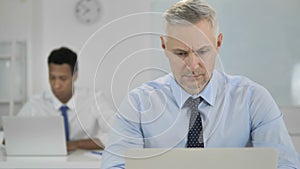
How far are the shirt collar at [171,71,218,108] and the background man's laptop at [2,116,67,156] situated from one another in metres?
0.80

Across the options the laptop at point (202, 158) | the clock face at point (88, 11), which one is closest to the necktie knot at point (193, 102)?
the laptop at point (202, 158)

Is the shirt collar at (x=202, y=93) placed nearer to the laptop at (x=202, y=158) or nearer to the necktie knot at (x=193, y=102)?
the necktie knot at (x=193, y=102)

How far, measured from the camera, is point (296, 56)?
12.6 feet

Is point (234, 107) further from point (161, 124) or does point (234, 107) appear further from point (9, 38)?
point (9, 38)

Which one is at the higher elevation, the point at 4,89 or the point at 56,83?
Answer: the point at 56,83

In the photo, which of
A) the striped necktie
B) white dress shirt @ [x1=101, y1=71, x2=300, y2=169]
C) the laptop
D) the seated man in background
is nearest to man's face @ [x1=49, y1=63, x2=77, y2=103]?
the seated man in background

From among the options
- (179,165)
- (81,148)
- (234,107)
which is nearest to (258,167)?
(179,165)

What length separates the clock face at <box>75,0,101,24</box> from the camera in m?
4.16

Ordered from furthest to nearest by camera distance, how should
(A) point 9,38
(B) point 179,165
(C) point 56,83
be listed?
(A) point 9,38
(C) point 56,83
(B) point 179,165

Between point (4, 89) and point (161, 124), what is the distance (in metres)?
3.20

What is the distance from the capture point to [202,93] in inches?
52.6

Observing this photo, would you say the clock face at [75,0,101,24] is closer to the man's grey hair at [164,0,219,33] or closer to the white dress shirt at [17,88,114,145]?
the white dress shirt at [17,88,114,145]

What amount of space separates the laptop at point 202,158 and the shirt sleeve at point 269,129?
29 cm

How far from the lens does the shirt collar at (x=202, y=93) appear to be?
1338 millimetres
